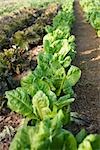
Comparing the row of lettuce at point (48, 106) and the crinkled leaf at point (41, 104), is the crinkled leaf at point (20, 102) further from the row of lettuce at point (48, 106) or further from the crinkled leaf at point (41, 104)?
the crinkled leaf at point (41, 104)

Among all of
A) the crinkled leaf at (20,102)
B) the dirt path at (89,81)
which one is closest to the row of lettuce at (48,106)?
the crinkled leaf at (20,102)

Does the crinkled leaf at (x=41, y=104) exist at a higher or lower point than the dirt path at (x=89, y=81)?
higher

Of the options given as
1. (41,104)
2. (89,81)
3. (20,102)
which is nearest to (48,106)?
(41,104)

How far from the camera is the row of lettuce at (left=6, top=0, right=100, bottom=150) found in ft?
10.4

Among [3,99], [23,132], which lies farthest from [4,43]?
[23,132]

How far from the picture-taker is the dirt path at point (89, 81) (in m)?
5.71

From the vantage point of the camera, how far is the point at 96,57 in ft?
31.9

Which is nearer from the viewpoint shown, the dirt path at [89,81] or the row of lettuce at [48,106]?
the row of lettuce at [48,106]

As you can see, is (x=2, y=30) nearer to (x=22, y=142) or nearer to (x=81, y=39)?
(x=81, y=39)

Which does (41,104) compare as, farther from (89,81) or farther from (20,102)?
(89,81)

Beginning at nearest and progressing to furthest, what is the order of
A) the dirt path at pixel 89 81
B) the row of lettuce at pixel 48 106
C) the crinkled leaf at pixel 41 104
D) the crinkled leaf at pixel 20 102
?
the row of lettuce at pixel 48 106
the crinkled leaf at pixel 41 104
the crinkled leaf at pixel 20 102
the dirt path at pixel 89 81

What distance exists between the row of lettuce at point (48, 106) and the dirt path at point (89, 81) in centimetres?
43

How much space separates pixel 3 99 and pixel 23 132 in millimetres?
3079

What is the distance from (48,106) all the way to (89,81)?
3.12 meters
